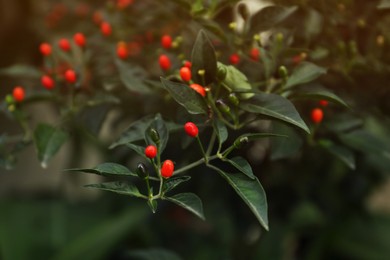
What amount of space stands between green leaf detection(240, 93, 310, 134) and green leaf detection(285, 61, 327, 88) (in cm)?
8

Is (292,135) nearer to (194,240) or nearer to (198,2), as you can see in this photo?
(198,2)

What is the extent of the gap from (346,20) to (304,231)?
85 centimetres

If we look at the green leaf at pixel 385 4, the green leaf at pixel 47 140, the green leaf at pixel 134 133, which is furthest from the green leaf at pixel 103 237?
the green leaf at pixel 385 4

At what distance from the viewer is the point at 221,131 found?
0.77 meters

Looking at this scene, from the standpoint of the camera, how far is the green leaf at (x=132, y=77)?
3.22 ft

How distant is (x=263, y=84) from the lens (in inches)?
36.4

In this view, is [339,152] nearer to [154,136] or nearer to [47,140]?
[154,136]

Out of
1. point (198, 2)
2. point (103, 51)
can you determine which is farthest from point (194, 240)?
point (198, 2)

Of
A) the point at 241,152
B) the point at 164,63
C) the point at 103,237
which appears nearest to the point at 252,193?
the point at 164,63

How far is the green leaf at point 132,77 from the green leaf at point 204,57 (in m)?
0.21

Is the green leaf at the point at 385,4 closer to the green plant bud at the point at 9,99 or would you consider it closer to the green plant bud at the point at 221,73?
the green plant bud at the point at 221,73

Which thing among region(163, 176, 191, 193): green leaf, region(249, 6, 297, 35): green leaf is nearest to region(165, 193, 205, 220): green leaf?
region(163, 176, 191, 193): green leaf

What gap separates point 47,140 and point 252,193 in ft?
1.29

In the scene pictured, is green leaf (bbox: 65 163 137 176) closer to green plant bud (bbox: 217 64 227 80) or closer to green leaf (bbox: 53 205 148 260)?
green plant bud (bbox: 217 64 227 80)
